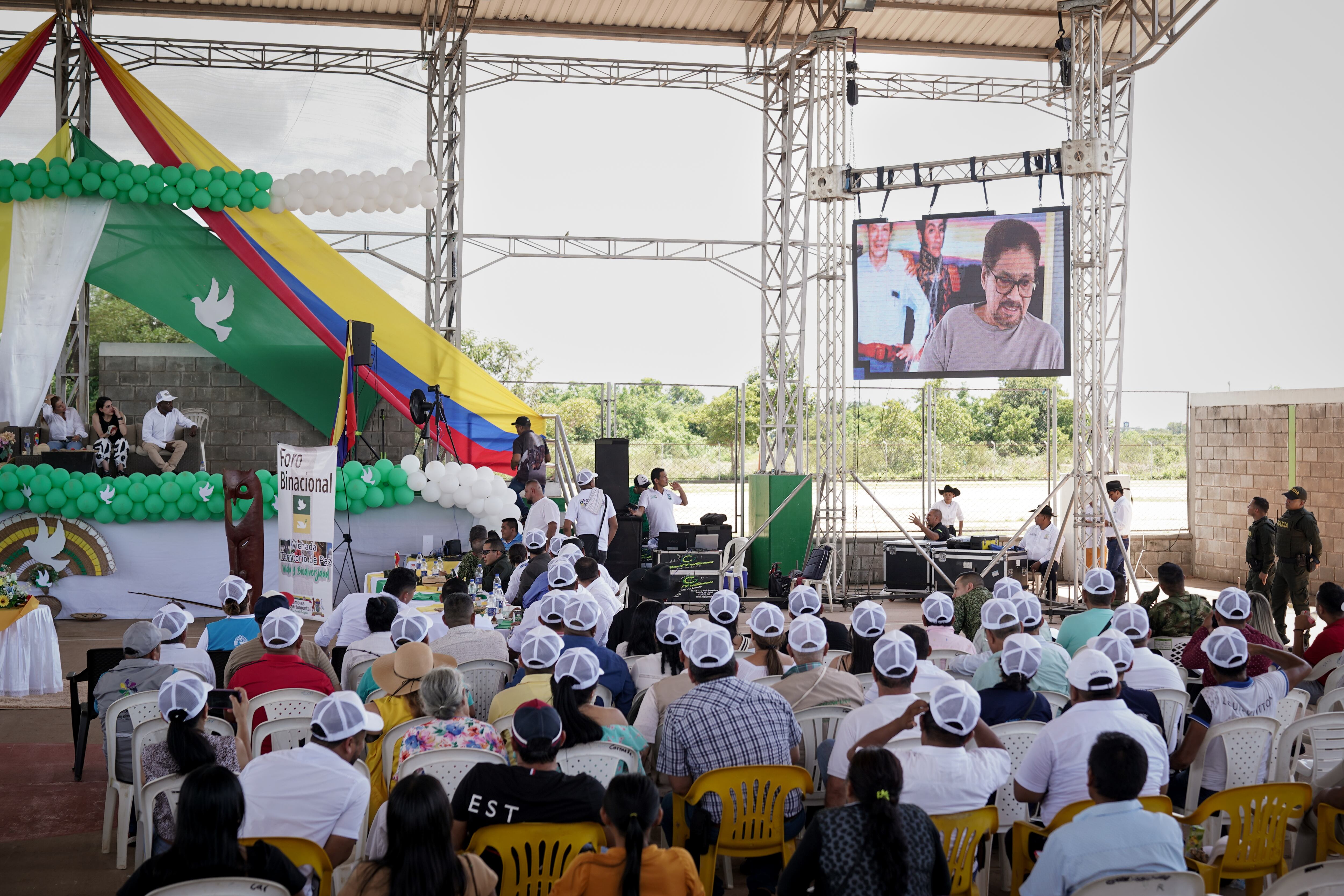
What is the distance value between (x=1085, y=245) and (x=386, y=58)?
33.4 ft

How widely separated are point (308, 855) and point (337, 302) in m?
10.6

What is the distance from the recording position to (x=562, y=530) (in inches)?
441

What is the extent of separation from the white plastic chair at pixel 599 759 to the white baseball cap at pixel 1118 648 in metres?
1.95

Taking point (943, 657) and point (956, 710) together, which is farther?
point (943, 657)

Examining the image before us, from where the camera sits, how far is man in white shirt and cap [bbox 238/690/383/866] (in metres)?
3.36

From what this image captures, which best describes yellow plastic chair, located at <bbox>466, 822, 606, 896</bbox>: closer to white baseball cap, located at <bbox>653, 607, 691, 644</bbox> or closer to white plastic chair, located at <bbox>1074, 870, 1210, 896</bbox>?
white plastic chair, located at <bbox>1074, 870, 1210, 896</bbox>

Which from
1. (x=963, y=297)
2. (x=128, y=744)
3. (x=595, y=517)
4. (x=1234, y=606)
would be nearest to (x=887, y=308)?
(x=963, y=297)

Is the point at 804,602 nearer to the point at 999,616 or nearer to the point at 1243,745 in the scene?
the point at 999,616

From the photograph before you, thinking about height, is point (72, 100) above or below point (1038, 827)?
above

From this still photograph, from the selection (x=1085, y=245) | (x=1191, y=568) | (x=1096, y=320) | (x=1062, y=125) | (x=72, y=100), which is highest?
(x=1062, y=125)

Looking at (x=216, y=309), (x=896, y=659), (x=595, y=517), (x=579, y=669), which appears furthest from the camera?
(x=216, y=309)

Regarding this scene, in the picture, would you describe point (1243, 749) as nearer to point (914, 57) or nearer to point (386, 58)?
point (386, 58)

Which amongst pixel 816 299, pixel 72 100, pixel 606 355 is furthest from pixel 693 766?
pixel 606 355

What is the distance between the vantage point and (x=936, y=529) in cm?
1344
